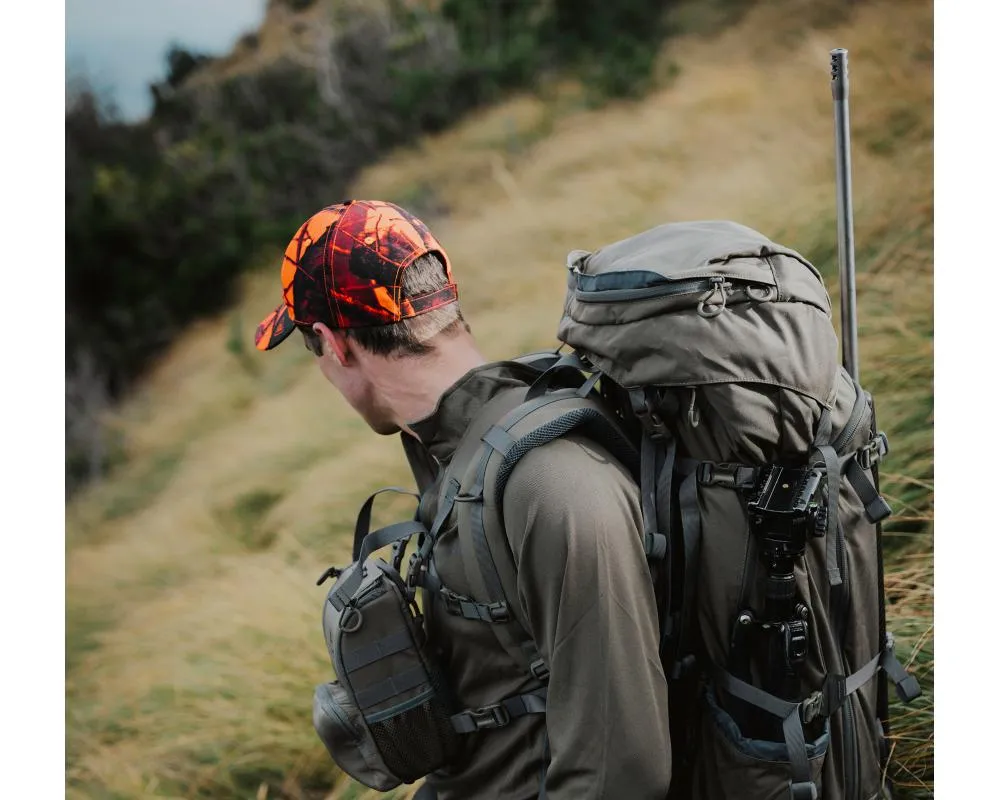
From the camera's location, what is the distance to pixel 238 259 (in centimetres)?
826

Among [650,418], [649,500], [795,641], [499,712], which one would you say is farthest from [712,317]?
[499,712]

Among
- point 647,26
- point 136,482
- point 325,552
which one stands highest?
point 647,26

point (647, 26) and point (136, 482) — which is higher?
point (647, 26)

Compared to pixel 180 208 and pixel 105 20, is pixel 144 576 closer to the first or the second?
pixel 180 208

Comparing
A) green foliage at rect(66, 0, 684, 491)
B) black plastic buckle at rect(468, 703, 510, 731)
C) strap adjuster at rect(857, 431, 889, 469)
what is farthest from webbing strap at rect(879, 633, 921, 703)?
green foliage at rect(66, 0, 684, 491)

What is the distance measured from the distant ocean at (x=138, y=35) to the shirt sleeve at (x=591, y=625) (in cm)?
760

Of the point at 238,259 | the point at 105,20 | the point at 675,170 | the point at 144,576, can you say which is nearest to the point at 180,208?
the point at 238,259

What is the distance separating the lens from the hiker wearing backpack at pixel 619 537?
150 centimetres

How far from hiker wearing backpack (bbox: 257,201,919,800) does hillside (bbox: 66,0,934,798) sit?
1051 mm

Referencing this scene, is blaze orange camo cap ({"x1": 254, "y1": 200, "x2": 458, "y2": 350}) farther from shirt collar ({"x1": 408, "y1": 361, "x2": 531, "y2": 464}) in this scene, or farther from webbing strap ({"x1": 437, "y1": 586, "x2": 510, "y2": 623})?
webbing strap ({"x1": 437, "y1": 586, "x2": 510, "y2": 623})

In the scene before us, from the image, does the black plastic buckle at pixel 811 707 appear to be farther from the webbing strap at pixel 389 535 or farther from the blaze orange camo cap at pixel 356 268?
the blaze orange camo cap at pixel 356 268

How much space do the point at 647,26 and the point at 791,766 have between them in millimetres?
6857

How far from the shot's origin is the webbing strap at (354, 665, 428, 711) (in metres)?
1.74

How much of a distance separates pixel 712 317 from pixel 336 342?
73cm
